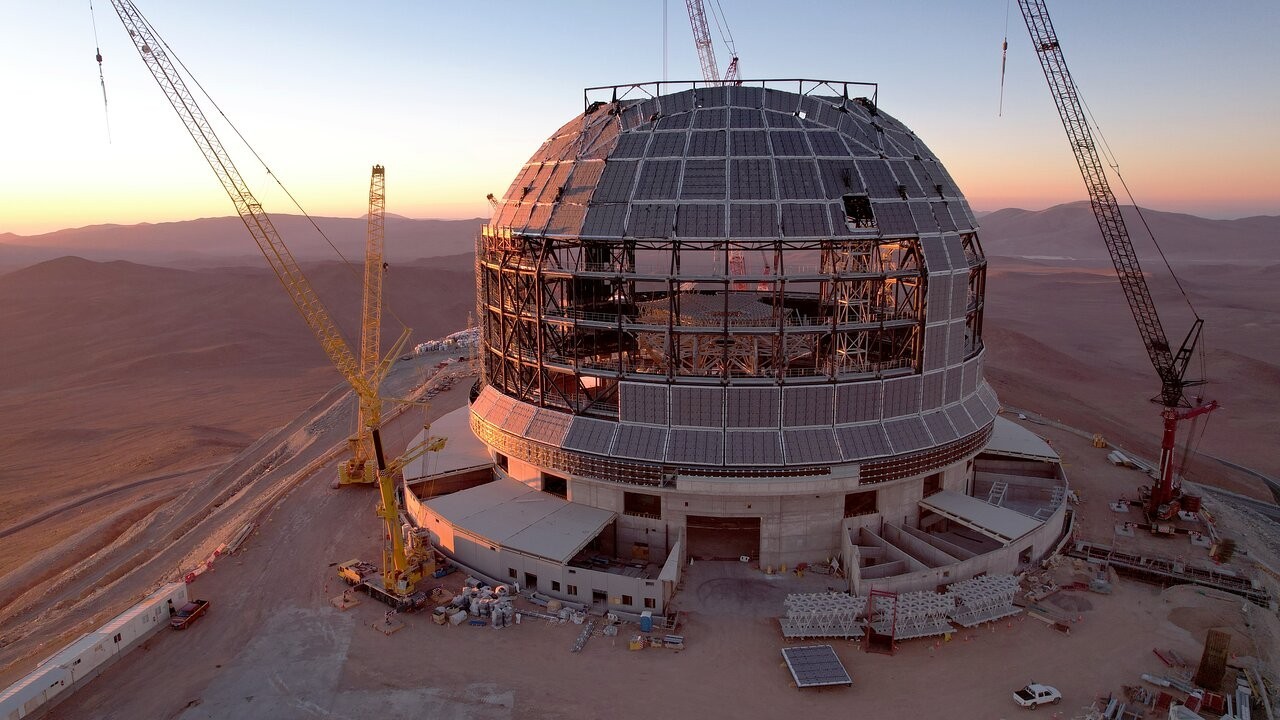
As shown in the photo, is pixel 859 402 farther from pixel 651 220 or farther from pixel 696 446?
pixel 651 220

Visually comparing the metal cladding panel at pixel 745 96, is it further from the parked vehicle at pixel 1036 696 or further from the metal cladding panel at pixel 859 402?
the parked vehicle at pixel 1036 696

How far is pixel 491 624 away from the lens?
129 feet

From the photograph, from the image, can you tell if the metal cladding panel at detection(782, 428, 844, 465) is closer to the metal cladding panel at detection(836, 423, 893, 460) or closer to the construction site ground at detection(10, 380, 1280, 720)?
the metal cladding panel at detection(836, 423, 893, 460)

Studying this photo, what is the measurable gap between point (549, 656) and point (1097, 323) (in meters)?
184

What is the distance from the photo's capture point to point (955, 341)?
49.1 meters

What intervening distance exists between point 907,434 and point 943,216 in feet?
51.3

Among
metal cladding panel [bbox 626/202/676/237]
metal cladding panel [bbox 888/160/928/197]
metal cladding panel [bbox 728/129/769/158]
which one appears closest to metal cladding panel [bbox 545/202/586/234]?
metal cladding panel [bbox 626/202/676/237]

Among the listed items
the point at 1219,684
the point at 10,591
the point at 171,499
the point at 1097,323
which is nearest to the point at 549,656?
the point at 1219,684

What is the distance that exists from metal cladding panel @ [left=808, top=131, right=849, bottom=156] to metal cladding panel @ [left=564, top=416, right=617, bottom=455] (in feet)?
77.2

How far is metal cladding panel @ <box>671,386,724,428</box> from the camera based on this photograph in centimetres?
4475

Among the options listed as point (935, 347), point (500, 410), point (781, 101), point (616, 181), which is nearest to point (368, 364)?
point (500, 410)

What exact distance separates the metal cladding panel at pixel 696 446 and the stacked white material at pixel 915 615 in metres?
12.3

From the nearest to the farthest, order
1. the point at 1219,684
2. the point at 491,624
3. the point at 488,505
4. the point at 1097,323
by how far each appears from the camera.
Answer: the point at 1219,684 < the point at 491,624 < the point at 488,505 < the point at 1097,323

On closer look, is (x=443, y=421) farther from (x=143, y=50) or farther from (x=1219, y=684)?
(x=1219, y=684)
